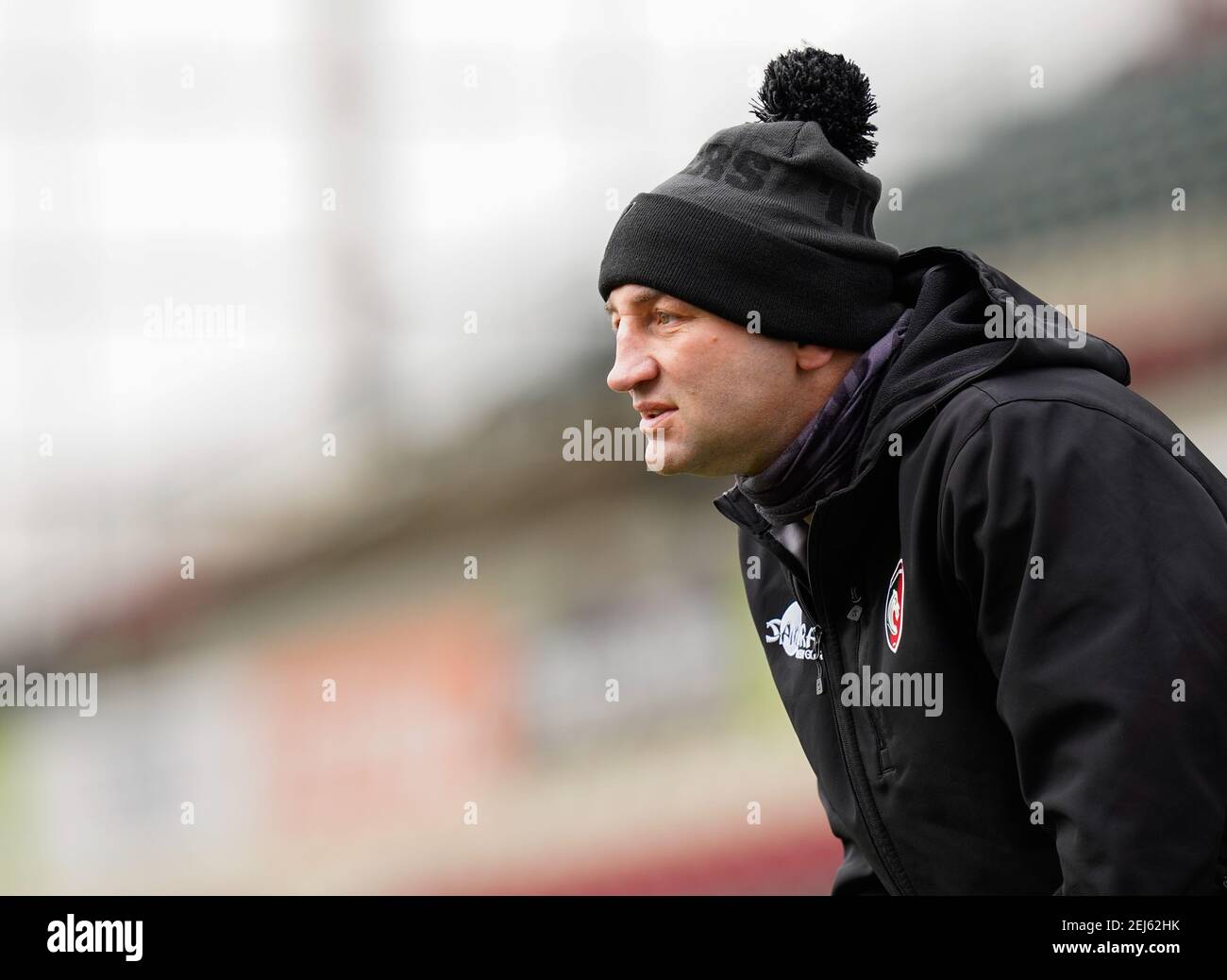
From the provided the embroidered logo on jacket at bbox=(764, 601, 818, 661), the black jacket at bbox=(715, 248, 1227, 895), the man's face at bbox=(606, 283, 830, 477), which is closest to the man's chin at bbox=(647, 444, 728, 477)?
the man's face at bbox=(606, 283, 830, 477)

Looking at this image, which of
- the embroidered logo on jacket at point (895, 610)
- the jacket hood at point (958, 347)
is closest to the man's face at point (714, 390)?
the jacket hood at point (958, 347)

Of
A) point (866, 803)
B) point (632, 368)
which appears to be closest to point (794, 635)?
point (866, 803)

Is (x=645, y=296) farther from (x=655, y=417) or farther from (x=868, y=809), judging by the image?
(x=868, y=809)

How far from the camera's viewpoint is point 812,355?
1566mm

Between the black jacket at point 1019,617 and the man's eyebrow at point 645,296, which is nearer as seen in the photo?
the black jacket at point 1019,617

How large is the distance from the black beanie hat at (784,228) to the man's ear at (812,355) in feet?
0.05

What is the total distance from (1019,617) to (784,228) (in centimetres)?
58

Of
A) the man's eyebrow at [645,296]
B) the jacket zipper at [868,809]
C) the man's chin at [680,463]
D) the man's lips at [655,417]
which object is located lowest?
the jacket zipper at [868,809]


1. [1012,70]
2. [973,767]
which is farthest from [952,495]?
[1012,70]

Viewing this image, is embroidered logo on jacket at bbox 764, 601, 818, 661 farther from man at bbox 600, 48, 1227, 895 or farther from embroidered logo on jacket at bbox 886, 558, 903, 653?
embroidered logo on jacket at bbox 886, 558, 903, 653

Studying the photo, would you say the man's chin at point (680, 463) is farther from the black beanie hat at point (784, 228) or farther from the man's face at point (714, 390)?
the black beanie hat at point (784, 228)

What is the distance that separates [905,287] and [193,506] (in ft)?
11.0

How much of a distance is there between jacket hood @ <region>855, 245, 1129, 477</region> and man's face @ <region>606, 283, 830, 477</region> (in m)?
0.11

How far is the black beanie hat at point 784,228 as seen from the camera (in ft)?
5.12
